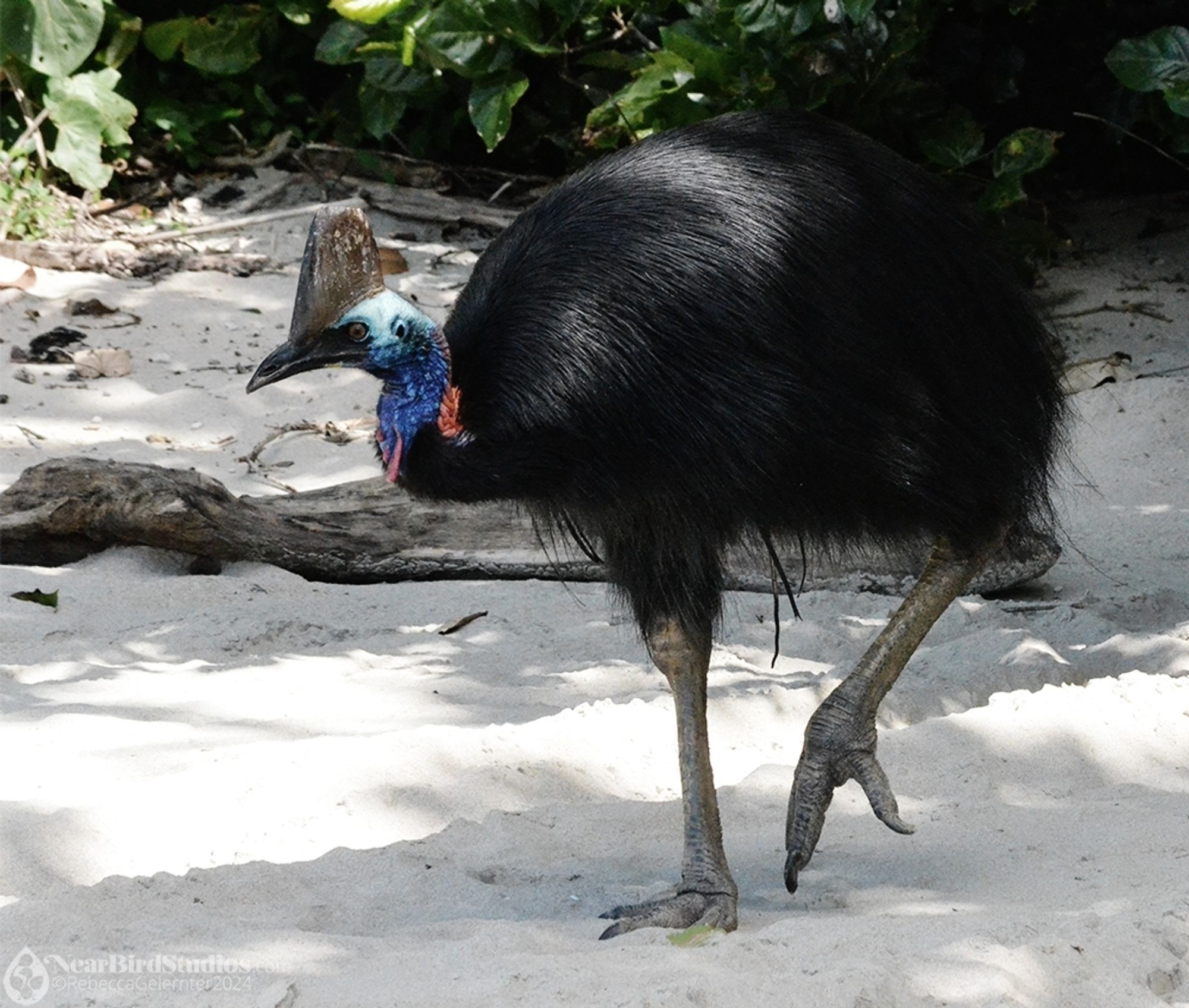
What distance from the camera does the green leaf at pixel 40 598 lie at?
15.1 feet

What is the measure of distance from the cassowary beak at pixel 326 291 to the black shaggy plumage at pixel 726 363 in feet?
0.69

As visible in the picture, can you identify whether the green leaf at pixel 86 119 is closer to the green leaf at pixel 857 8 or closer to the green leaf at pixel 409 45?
the green leaf at pixel 409 45

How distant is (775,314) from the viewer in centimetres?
284

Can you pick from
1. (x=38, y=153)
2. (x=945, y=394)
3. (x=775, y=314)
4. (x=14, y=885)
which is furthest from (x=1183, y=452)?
(x=38, y=153)

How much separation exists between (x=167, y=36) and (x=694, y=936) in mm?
6058

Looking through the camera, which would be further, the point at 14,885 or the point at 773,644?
the point at 773,644

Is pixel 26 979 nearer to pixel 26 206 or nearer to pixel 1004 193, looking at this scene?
pixel 1004 193

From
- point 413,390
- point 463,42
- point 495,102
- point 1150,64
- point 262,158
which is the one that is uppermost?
point 1150,64

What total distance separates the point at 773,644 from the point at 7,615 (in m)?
2.06

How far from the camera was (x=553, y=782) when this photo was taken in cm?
356

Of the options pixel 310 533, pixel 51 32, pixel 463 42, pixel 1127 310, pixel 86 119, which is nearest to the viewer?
pixel 310 533

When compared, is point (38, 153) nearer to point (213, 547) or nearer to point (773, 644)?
point (213, 547)

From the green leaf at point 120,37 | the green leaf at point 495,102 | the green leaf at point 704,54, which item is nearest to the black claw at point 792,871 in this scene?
the green leaf at point 704,54

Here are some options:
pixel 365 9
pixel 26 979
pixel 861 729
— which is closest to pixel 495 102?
pixel 365 9
